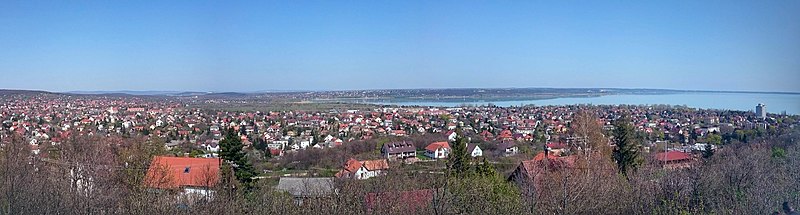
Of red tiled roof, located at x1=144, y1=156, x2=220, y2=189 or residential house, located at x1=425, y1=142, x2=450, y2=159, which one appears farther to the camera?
residential house, located at x1=425, y1=142, x2=450, y2=159

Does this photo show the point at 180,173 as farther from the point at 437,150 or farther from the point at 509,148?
the point at 509,148

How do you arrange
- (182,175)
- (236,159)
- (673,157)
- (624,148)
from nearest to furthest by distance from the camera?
(182,175) < (236,159) < (624,148) < (673,157)

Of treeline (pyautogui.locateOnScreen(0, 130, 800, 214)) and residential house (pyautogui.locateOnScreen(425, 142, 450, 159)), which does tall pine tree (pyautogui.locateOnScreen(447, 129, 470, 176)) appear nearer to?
treeline (pyautogui.locateOnScreen(0, 130, 800, 214))

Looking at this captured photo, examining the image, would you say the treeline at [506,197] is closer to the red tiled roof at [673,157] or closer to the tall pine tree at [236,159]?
the tall pine tree at [236,159]

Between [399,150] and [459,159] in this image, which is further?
[399,150]

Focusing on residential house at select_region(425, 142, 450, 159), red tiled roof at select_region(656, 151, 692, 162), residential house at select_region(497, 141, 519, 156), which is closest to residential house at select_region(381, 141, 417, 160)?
residential house at select_region(425, 142, 450, 159)

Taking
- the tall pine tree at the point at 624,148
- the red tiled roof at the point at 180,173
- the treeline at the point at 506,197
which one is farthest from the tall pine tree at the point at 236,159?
the tall pine tree at the point at 624,148

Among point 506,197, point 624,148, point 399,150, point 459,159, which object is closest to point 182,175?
point 459,159

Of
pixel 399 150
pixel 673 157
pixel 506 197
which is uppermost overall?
pixel 506 197
